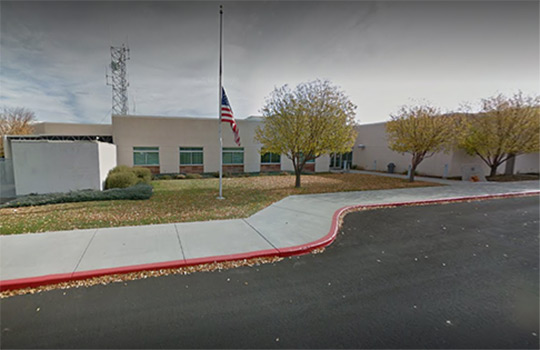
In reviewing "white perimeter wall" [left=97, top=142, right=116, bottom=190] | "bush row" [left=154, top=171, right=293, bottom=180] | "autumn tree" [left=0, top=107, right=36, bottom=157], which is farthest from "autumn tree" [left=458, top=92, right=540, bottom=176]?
"autumn tree" [left=0, top=107, right=36, bottom=157]

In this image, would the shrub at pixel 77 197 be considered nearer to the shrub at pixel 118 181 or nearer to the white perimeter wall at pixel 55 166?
the white perimeter wall at pixel 55 166

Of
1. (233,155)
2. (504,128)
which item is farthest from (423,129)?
→ (233,155)

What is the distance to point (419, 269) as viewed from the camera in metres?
4.47

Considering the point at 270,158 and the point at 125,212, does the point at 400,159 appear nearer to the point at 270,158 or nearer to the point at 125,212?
the point at 270,158

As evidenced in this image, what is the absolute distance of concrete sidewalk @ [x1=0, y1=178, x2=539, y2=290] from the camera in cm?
414

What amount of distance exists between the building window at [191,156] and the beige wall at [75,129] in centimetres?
840

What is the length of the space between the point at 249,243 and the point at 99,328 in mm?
3012

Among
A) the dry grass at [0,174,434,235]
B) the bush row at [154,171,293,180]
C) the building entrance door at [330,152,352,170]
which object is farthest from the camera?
the building entrance door at [330,152,352,170]

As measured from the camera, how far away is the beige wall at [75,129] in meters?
22.7

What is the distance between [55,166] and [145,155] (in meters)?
8.10

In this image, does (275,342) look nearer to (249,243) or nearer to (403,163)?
(249,243)

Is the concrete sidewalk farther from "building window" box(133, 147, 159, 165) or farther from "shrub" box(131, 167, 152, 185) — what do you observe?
"building window" box(133, 147, 159, 165)

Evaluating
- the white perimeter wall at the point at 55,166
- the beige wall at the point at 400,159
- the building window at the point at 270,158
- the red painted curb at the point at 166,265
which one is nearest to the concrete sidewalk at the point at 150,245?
the red painted curb at the point at 166,265

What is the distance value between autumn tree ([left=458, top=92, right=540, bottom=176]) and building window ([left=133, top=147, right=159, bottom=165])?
21829mm
